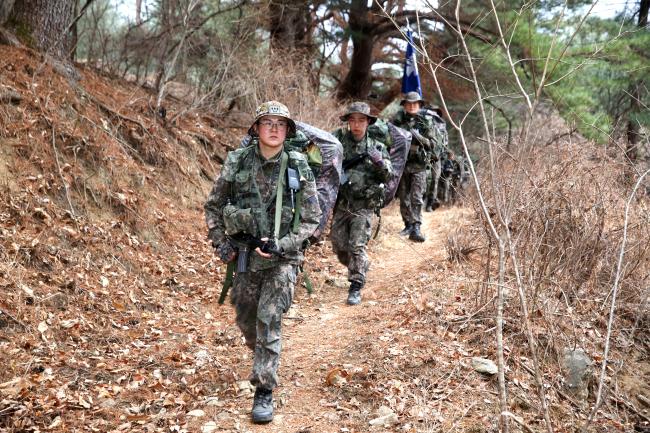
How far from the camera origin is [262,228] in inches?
161

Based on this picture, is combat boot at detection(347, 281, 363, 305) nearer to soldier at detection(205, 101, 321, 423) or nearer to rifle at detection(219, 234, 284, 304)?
soldier at detection(205, 101, 321, 423)

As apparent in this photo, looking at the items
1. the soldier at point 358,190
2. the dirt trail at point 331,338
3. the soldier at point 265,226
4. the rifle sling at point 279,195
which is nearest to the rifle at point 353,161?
the soldier at point 358,190

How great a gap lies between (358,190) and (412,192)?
2737 mm

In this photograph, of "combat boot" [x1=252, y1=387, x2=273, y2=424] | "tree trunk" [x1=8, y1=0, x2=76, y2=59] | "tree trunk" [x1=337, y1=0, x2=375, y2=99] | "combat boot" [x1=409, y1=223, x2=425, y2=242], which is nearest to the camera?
"combat boot" [x1=252, y1=387, x2=273, y2=424]

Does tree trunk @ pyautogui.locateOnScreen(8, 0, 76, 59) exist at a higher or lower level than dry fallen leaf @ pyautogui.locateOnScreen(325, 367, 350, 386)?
higher

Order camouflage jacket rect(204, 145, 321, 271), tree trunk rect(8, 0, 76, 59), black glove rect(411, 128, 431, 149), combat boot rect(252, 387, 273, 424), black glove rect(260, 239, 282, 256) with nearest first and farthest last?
combat boot rect(252, 387, 273, 424)
black glove rect(260, 239, 282, 256)
camouflage jacket rect(204, 145, 321, 271)
tree trunk rect(8, 0, 76, 59)
black glove rect(411, 128, 431, 149)

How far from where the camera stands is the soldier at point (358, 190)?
6.57 metres

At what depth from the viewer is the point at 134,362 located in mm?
4656

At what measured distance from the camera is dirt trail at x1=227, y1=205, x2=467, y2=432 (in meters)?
4.00

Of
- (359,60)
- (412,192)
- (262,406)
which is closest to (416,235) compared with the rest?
(412,192)

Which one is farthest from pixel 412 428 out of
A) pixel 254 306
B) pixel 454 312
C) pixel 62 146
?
pixel 62 146

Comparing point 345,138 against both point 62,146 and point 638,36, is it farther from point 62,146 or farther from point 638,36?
Result: point 638,36

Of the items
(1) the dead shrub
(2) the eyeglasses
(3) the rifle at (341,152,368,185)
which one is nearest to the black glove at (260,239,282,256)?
(2) the eyeglasses

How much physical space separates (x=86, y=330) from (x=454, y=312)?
3394 millimetres
